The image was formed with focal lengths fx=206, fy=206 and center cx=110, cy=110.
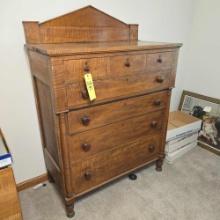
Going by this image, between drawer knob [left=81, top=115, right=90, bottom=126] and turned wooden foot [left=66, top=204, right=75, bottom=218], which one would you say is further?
turned wooden foot [left=66, top=204, right=75, bottom=218]

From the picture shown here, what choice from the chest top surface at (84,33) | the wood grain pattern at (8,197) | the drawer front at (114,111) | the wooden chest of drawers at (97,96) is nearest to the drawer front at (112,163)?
the wooden chest of drawers at (97,96)

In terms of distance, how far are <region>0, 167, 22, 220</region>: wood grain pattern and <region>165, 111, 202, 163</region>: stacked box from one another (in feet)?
4.37

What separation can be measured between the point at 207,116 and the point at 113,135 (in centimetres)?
129

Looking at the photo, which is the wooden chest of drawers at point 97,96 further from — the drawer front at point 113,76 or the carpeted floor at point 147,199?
the carpeted floor at point 147,199

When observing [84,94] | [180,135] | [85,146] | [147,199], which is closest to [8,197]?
[85,146]

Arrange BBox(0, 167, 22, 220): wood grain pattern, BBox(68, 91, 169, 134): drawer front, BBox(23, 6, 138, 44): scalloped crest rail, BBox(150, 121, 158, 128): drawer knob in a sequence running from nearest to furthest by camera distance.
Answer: BBox(0, 167, 22, 220): wood grain pattern
BBox(68, 91, 169, 134): drawer front
BBox(23, 6, 138, 44): scalloped crest rail
BBox(150, 121, 158, 128): drawer knob

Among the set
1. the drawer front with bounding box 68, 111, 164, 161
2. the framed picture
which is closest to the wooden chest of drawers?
the drawer front with bounding box 68, 111, 164, 161

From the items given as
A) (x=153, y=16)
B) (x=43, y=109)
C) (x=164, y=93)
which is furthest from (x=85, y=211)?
(x=153, y=16)

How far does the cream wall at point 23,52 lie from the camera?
1.27 metres

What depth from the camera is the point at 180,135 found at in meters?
2.01

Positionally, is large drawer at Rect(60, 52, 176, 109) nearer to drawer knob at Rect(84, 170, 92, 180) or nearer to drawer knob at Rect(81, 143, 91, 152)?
drawer knob at Rect(81, 143, 91, 152)

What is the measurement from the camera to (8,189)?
100cm

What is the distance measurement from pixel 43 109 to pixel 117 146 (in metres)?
0.57

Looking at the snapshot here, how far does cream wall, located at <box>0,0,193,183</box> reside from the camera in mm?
1274
